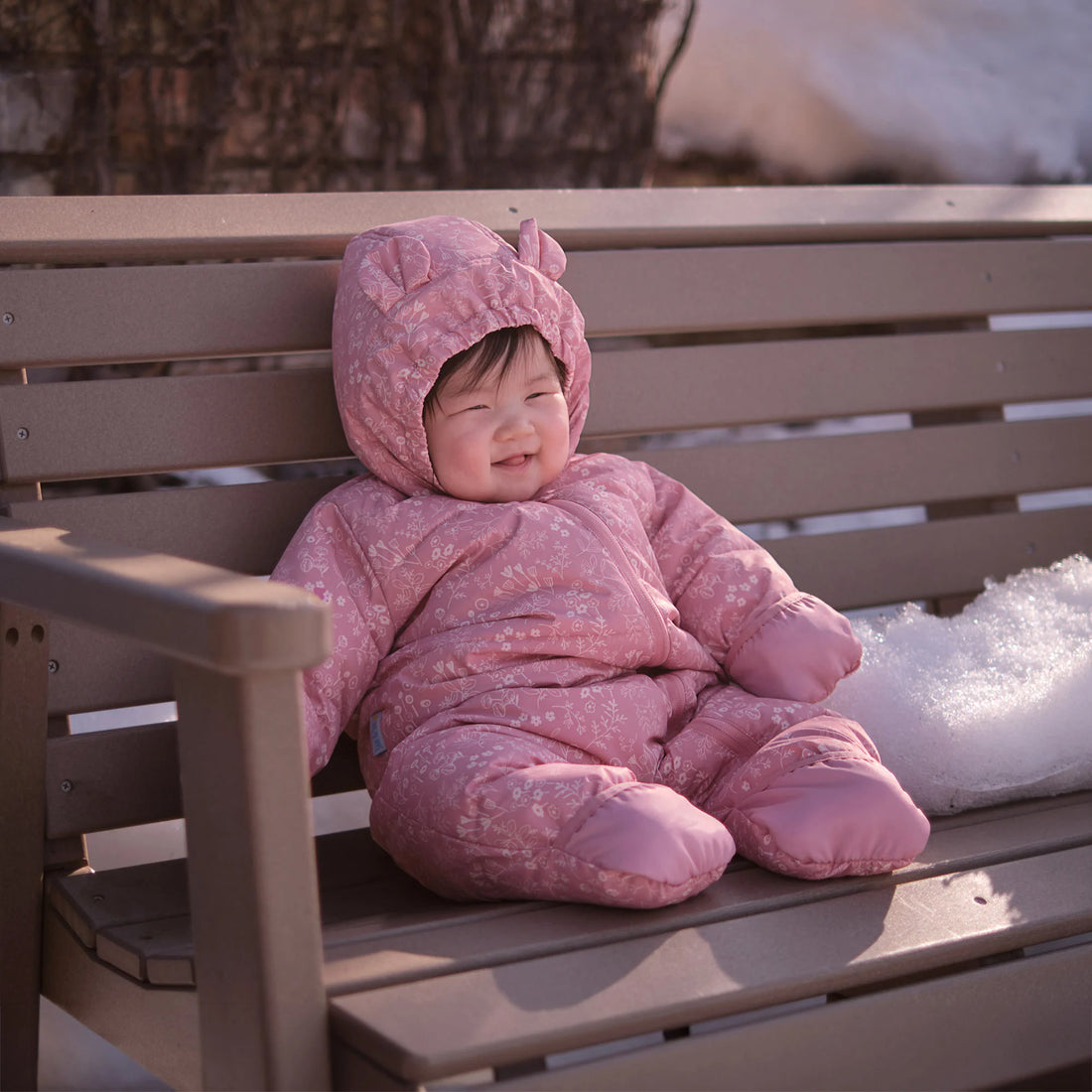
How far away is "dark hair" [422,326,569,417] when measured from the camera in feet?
5.42

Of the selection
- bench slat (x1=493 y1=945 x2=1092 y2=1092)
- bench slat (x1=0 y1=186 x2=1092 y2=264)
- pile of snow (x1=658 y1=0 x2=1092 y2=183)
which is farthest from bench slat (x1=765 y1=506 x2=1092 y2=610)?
pile of snow (x1=658 y1=0 x2=1092 y2=183)

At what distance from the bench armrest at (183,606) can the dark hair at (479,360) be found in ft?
1.59

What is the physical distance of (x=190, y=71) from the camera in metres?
2.71

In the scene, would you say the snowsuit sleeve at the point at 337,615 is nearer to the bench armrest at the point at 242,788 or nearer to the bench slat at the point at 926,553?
the bench slat at the point at 926,553

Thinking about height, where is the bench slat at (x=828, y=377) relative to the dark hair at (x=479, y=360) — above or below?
A: below

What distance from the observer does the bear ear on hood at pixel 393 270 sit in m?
1.65

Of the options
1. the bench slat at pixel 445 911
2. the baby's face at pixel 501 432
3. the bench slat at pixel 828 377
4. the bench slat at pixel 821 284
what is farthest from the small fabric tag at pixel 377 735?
the bench slat at pixel 821 284

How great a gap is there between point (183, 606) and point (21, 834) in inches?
27.5

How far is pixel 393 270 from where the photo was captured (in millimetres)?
1681

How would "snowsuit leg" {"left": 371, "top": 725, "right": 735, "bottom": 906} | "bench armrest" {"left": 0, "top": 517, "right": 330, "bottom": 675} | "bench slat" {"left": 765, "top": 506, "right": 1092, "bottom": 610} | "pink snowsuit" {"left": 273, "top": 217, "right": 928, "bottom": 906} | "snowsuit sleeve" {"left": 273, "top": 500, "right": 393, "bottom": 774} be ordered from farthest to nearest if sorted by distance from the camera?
"bench slat" {"left": 765, "top": 506, "right": 1092, "bottom": 610}
"snowsuit sleeve" {"left": 273, "top": 500, "right": 393, "bottom": 774}
"pink snowsuit" {"left": 273, "top": 217, "right": 928, "bottom": 906}
"snowsuit leg" {"left": 371, "top": 725, "right": 735, "bottom": 906}
"bench armrest" {"left": 0, "top": 517, "right": 330, "bottom": 675}

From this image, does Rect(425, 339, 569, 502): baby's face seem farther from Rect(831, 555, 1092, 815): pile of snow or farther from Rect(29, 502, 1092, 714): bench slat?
Rect(831, 555, 1092, 815): pile of snow

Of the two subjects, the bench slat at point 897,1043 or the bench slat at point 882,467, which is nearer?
the bench slat at point 897,1043

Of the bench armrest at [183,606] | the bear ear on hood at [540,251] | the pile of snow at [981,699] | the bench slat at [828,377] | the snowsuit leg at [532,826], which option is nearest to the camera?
the bench armrest at [183,606]

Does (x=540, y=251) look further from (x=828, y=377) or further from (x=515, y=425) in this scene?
(x=828, y=377)
